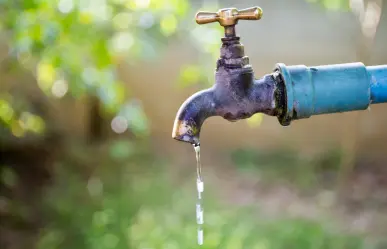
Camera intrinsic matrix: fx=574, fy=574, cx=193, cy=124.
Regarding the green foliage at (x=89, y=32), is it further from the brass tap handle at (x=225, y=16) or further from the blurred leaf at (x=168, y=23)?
the brass tap handle at (x=225, y=16)

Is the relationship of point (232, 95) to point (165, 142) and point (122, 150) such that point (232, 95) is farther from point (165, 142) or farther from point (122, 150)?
point (165, 142)

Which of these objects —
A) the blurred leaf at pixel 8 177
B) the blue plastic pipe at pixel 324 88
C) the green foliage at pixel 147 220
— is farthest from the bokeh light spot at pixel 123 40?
the blurred leaf at pixel 8 177

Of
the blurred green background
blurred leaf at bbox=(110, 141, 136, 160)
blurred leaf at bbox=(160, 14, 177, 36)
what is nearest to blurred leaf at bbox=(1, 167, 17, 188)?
the blurred green background

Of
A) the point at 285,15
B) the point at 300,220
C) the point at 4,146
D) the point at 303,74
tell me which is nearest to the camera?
the point at 303,74

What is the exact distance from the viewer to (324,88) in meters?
0.87

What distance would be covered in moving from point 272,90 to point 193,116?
13 centimetres

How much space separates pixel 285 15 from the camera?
9.37 feet

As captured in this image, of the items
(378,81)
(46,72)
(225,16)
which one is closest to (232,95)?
(225,16)

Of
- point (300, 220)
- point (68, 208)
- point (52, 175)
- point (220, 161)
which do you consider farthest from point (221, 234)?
point (52, 175)

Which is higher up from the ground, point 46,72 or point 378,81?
point 46,72

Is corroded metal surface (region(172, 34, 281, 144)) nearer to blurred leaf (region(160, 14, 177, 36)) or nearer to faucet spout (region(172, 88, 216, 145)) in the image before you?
faucet spout (region(172, 88, 216, 145))

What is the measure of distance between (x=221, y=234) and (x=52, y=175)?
116cm

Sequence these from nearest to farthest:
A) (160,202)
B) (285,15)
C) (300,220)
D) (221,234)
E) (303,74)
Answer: (303,74) < (221,234) < (300,220) < (160,202) < (285,15)

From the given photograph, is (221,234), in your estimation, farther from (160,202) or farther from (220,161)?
(220,161)
